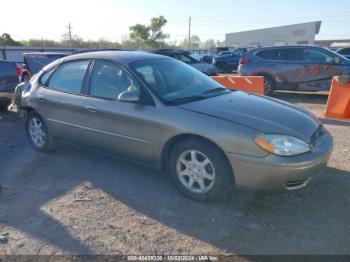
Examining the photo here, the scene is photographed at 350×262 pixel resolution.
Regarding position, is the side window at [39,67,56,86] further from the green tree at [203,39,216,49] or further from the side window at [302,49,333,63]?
the green tree at [203,39,216,49]

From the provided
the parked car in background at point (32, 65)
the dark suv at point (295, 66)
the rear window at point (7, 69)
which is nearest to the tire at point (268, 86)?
the dark suv at point (295, 66)

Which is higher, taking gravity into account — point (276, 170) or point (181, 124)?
point (181, 124)

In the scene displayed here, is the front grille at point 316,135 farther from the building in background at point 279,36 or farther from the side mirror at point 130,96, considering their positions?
the building in background at point 279,36

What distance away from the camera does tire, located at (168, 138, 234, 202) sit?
3.52 m

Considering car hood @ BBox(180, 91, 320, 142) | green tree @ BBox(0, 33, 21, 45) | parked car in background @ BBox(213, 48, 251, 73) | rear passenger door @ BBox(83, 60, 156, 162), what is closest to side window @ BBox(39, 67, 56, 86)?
rear passenger door @ BBox(83, 60, 156, 162)

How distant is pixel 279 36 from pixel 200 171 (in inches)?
2621

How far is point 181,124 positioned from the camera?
3.67 metres

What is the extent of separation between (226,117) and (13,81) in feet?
23.6

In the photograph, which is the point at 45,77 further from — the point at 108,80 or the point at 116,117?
the point at 116,117

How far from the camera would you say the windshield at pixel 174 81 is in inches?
161

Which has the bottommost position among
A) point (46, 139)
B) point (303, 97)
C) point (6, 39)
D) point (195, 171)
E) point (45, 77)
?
point (303, 97)

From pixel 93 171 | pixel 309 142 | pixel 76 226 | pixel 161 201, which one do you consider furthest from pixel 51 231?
pixel 309 142

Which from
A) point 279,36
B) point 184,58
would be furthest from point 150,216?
point 279,36

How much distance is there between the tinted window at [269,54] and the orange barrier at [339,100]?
3647 mm
